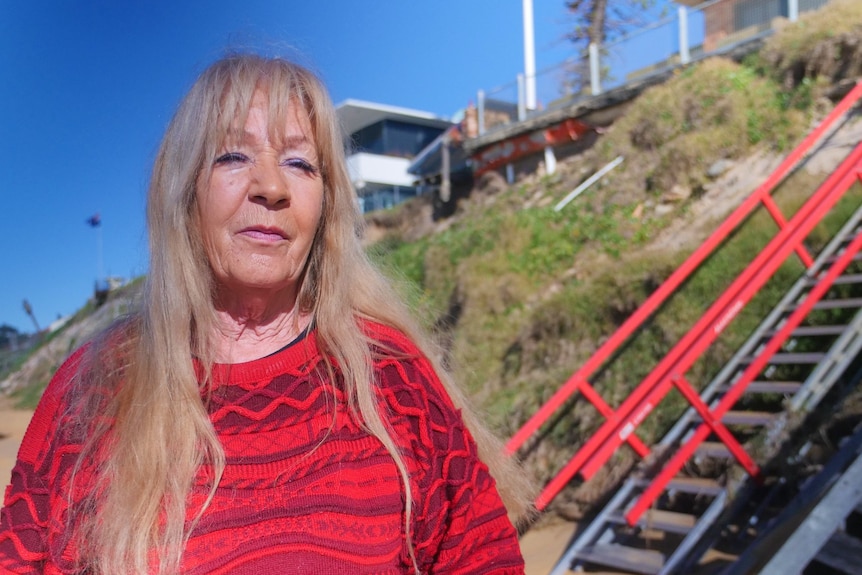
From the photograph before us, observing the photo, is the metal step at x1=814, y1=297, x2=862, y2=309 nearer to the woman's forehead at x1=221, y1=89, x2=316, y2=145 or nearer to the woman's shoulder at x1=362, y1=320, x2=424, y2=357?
the woman's shoulder at x1=362, y1=320, x2=424, y2=357

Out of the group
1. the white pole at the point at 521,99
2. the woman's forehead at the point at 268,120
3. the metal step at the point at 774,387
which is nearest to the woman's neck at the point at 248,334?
the woman's forehead at the point at 268,120

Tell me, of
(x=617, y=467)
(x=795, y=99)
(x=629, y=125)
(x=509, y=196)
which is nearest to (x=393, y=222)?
(x=509, y=196)

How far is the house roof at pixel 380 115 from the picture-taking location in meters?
31.1

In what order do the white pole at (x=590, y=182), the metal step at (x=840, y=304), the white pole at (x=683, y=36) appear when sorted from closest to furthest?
the metal step at (x=840, y=304) < the white pole at (x=590, y=182) < the white pole at (x=683, y=36)

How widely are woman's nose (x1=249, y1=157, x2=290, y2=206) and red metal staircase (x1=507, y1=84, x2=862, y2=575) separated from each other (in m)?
2.64

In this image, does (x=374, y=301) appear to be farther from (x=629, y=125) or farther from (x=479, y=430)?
(x=629, y=125)

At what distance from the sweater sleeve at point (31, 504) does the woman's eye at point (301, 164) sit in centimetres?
61

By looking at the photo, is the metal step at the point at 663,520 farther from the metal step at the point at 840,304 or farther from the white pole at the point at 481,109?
the white pole at the point at 481,109

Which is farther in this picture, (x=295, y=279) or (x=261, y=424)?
(x=295, y=279)

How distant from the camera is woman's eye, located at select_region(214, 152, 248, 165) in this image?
144 centimetres

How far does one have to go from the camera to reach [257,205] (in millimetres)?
1440

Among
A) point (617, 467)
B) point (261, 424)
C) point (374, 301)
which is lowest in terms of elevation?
point (617, 467)

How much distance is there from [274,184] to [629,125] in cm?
996

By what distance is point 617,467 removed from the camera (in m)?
5.50
